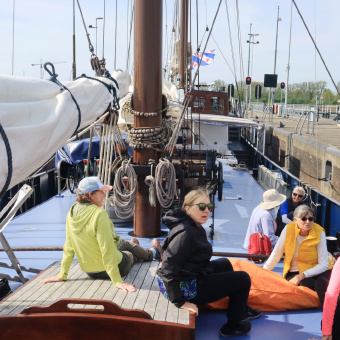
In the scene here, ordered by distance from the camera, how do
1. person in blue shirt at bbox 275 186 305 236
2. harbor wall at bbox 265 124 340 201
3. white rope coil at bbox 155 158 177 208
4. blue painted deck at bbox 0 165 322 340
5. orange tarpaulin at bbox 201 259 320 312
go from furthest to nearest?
harbor wall at bbox 265 124 340 201
person in blue shirt at bbox 275 186 305 236
white rope coil at bbox 155 158 177 208
orange tarpaulin at bbox 201 259 320 312
blue painted deck at bbox 0 165 322 340

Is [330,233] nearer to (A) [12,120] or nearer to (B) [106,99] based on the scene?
(B) [106,99]

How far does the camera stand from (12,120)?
3232mm

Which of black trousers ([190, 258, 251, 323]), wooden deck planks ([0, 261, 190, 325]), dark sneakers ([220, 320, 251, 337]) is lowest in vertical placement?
dark sneakers ([220, 320, 251, 337])

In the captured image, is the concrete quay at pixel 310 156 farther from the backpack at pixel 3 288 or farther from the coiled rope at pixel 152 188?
the backpack at pixel 3 288

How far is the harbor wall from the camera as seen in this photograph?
14484 mm

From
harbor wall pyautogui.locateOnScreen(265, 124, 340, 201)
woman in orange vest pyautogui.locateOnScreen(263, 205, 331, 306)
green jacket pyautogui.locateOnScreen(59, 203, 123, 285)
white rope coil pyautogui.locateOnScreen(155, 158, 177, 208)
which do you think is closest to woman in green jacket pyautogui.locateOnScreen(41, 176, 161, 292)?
green jacket pyautogui.locateOnScreen(59, 203, 123, 285)

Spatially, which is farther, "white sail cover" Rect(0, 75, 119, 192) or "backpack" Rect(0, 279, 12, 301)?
"backpack" Rect(0, 279, 12, 301)

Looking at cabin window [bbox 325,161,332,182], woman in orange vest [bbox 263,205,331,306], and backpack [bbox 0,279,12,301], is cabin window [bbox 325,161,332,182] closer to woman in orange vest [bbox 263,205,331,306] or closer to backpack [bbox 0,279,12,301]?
woman in orange vest [bbox 263,205,331,306]

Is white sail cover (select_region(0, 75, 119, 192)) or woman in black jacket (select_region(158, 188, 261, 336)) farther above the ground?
white sail cover (select_region(0, 75, 119, 192))

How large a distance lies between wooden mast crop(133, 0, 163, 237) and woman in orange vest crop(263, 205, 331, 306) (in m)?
2.41

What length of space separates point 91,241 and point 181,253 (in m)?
0.80

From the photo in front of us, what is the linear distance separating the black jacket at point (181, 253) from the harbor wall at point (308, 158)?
1059cm

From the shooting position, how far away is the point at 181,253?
3.32 metres

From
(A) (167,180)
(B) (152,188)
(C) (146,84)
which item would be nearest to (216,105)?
(C) (146,84)
